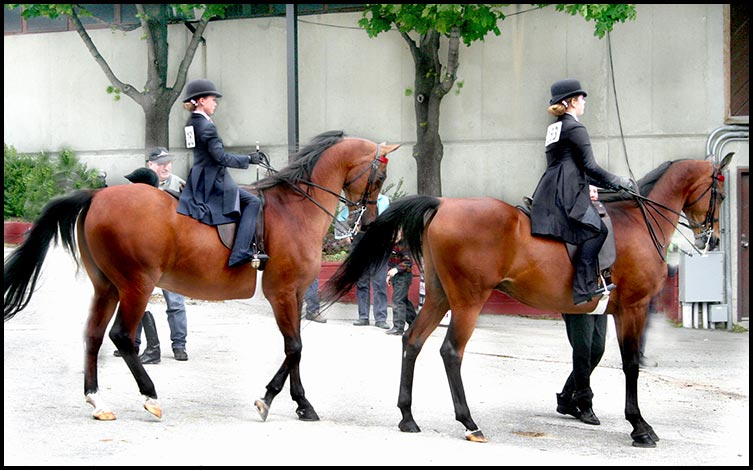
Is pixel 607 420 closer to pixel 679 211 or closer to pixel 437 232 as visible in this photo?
pixel 679 211

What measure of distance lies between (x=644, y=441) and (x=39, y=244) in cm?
525

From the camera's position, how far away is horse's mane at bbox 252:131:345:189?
27.9 feet

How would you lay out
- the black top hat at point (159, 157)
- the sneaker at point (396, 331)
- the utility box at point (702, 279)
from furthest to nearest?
the utility box at point (702, 279) < the sneaker at point (396, 331) < the black top hat at point (159, 157)

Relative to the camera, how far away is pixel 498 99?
17766 mm

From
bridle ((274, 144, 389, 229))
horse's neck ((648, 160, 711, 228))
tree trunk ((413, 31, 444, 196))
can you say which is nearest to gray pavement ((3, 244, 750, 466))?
bridle ((274, 144, 389, 229))

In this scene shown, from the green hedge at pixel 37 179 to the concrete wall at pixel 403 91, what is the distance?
1.50ft

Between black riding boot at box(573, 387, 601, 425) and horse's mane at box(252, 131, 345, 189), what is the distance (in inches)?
122

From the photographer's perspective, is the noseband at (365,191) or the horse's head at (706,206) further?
the noseband at (365,191)

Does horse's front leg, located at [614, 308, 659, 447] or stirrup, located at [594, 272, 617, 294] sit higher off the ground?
stirrup, located at [594, 272, 617, 294]

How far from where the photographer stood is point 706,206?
27.5 feet

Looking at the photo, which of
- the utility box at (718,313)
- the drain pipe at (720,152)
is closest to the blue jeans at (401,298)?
the utility box at (718,313)

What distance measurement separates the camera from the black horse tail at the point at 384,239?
25.7ft

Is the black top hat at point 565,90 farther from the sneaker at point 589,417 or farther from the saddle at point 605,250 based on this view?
the sneaker at point 589,417

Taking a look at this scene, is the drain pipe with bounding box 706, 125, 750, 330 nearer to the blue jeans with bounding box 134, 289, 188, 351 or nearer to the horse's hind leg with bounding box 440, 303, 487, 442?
the blue jeans with bounding box 134, 289, 188, 351
